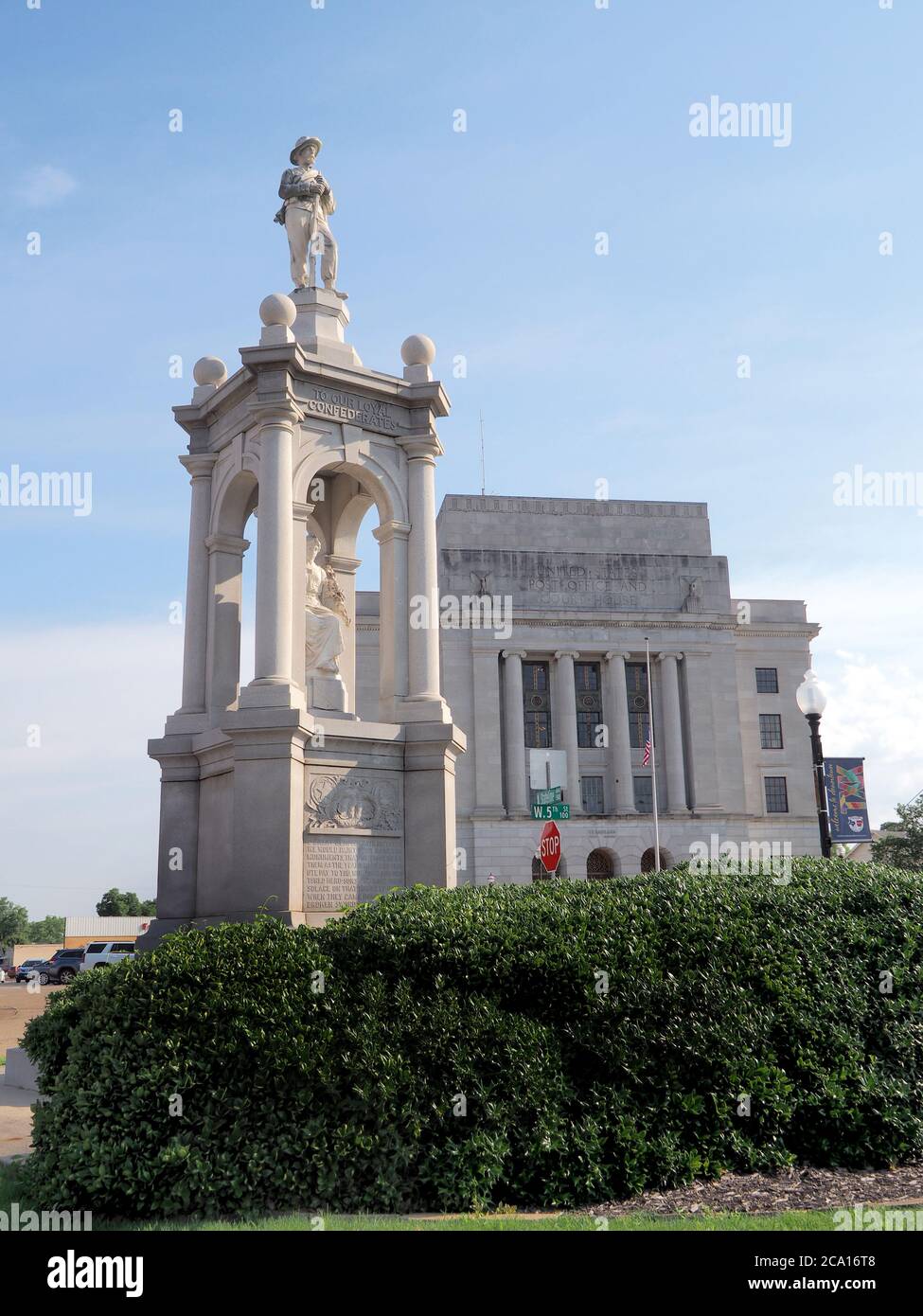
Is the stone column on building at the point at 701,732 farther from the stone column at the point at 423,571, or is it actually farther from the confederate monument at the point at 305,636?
Result: the stone column at the point at 423,571

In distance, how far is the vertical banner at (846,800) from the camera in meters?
15.7

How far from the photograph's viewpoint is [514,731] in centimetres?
6631

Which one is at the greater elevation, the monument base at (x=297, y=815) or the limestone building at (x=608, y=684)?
the limestone building at (x=608, y=684)

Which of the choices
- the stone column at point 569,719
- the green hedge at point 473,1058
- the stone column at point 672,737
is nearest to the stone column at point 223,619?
the green hedge at point 473,1058

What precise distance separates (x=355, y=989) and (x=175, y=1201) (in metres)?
1.86

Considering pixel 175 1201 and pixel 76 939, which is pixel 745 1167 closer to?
pixel 175 1201

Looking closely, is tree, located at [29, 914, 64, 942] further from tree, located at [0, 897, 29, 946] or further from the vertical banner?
the vertical banner

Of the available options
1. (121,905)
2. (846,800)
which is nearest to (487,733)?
(846,800)

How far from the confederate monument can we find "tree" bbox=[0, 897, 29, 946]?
165761 mm

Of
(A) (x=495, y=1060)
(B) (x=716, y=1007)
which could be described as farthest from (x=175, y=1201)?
(B) (x=716, y=1007)

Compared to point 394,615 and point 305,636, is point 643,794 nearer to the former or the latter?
point 394,615

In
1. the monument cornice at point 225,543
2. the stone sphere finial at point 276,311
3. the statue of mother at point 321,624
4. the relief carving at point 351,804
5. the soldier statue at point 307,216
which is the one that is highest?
the soldier statue at point 307,216

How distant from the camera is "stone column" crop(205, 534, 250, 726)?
14.6m

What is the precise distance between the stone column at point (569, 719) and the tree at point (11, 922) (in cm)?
12526
